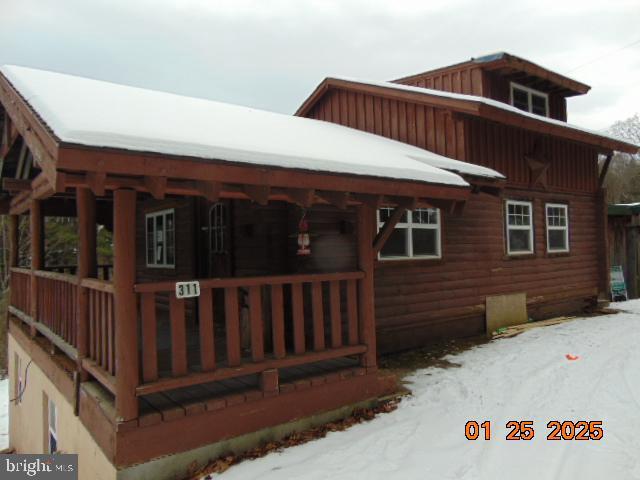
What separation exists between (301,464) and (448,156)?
632cm

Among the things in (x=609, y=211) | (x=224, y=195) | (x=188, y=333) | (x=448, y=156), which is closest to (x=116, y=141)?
(x=224, y=195)

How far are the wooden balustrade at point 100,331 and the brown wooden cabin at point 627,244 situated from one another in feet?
48.7

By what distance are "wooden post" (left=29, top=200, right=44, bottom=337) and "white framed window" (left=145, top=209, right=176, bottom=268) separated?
9.93ft

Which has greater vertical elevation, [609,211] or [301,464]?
[609,211]

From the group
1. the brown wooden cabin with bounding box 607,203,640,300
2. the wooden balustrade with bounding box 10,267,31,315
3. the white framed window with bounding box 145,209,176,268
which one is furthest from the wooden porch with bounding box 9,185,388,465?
the brown wooden cabin with bounding box 607,203,640,300

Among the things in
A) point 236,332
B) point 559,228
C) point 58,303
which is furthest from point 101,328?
point 559,228

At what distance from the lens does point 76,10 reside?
22.0m

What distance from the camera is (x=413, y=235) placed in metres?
7.96

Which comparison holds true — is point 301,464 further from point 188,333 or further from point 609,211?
point 609,211

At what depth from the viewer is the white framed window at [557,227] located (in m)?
10.6

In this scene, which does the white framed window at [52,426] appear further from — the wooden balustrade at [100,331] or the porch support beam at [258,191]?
the porch support beam at [258,191]

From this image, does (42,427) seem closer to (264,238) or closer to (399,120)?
(264,238)

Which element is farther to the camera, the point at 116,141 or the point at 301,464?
the point at 301,464

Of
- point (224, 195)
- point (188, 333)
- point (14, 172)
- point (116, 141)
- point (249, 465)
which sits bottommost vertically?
point (249, 465)
